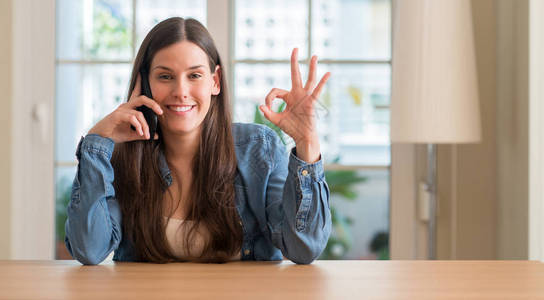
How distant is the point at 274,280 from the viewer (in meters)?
1.18

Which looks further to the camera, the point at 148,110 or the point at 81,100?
the point at 81,100

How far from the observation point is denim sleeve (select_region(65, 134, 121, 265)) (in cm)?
Result: 146

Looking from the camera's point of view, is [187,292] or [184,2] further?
[184,2]

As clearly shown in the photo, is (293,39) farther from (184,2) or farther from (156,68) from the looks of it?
(156,68)

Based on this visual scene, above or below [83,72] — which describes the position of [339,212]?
below

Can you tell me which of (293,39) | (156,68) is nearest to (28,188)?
(293,39)

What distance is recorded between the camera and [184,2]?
2.85m

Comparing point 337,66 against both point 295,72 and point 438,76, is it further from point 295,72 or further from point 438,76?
point 295,72

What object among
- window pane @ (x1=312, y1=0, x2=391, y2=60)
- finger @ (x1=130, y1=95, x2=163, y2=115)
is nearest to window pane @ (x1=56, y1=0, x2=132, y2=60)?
window pane @ (x1=312, y1=0, x2=391, y2=60)

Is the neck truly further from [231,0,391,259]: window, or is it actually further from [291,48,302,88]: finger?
[231,0,391,259]: window

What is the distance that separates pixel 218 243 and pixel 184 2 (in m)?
1.62

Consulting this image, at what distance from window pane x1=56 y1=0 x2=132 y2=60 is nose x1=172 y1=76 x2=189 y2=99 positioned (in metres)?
1.42

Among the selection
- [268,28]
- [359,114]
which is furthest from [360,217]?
[268,28]

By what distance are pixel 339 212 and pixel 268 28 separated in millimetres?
890
